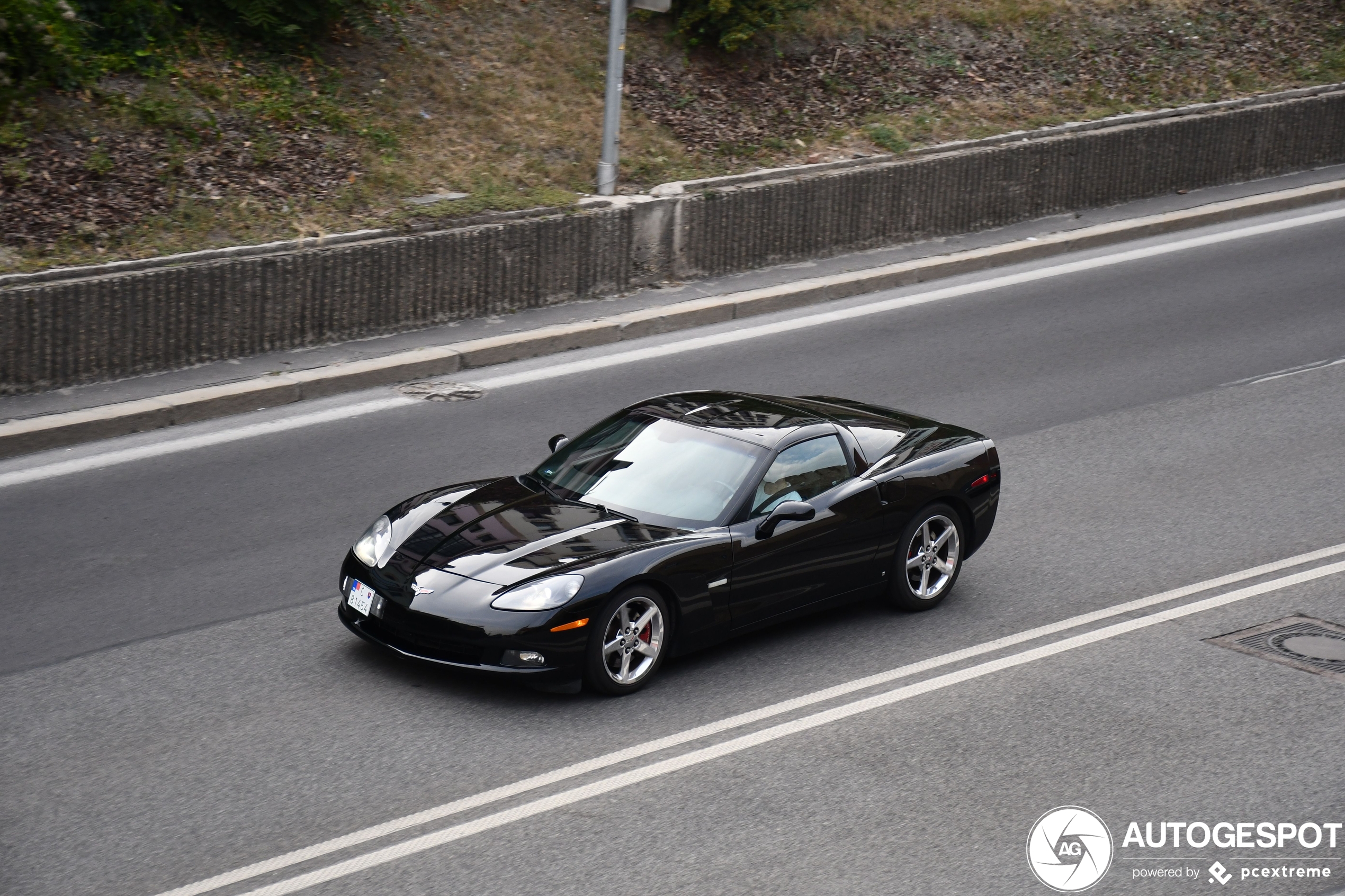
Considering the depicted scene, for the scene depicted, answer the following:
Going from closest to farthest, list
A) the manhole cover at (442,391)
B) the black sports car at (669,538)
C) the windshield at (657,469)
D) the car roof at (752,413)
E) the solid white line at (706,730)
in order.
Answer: the solid white line at (706,730) → the black sports car at (669,538) → the windshield at (657,469) → the car roof at (752,413) → the manhole cover at (442,391)

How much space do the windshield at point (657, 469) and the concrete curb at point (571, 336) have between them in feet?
14.2

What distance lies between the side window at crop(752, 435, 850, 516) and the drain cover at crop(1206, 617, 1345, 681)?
7.69 ft

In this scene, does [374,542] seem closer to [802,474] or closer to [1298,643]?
[802,474]

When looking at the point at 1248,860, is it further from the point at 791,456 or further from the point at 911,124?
the point at 911,124

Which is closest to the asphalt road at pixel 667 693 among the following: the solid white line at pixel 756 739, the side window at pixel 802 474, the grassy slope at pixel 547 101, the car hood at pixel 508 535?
the solid white line at pixel 756 739

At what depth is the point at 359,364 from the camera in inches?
492

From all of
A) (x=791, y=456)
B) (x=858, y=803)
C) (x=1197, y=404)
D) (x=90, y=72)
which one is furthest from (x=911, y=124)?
(x=858, y=803)

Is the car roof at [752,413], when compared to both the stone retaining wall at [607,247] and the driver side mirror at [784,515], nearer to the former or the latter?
the driver side mirror at [784,515]

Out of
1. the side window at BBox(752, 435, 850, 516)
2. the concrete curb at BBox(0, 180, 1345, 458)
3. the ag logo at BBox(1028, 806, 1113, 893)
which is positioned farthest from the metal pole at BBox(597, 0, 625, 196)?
the ag logo at BBox(1028, 806, 1113, 893)

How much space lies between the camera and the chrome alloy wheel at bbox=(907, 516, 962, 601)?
28.0ft

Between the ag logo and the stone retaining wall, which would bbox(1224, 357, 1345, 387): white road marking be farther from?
the ag logo

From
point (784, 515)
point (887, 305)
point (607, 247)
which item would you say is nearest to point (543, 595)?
point (784, 515)

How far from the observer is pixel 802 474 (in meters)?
8.04

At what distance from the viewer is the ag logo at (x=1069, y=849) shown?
5.70 metres
